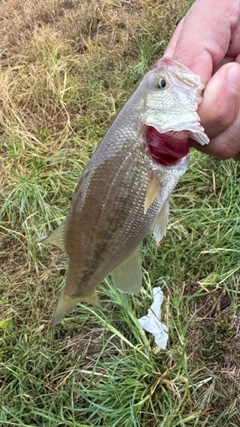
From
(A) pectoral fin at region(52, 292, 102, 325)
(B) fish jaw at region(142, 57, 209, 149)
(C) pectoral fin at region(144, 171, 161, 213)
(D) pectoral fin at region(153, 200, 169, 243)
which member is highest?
(B) fish jaw at region(142, 57, 209, 149)

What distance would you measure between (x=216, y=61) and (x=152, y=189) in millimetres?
508

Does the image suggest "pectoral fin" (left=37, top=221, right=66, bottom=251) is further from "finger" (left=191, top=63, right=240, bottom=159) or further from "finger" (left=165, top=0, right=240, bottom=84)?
"finger" (left=165, top=0, right=240, bottom=84)

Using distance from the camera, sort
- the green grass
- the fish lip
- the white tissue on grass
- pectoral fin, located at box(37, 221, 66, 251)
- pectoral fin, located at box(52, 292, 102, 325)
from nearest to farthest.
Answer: the fish lip
pectoral fin, located at box(37, 221, 66, 251)
pectoral fin, located at box(52, 292, 102, 325)
the green grass
the white tissue on grass

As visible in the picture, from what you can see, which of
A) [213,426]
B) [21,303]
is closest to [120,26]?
[21,303]

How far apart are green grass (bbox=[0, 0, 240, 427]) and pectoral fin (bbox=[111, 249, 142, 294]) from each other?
79cm

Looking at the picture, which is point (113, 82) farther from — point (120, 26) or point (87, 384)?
point (87, 384)

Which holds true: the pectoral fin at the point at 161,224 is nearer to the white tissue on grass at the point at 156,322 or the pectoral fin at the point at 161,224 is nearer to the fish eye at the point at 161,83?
the fish eye at the point at 161,83

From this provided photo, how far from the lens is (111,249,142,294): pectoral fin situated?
157cm

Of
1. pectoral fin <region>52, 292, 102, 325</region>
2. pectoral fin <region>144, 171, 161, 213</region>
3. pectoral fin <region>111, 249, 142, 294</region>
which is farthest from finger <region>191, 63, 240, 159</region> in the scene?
pectoral fin <region>52, 292, 102, 325</region>

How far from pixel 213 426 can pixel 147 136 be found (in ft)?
4.88

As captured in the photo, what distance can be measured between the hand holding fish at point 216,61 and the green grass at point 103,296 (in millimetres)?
1147

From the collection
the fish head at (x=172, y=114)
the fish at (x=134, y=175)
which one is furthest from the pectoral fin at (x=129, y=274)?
the fish head at (x=172, y=114)

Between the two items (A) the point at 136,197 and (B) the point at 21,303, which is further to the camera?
(B) the point at 21,303

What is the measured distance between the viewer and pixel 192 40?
4.72 feet
